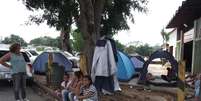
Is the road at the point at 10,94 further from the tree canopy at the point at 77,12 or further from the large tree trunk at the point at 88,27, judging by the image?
the tree canopy at the point at 77,12

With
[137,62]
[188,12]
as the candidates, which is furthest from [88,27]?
[137,62]

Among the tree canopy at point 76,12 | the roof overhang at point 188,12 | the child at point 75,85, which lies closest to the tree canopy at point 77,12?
the tree canopy at point 76,12

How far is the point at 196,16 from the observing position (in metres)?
21.2

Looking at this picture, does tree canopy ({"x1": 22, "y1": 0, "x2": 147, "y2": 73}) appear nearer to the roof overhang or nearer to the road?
the roof overhang

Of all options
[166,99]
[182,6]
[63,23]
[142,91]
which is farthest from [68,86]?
[63,23]

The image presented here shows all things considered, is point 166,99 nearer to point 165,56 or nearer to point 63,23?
point 165,56

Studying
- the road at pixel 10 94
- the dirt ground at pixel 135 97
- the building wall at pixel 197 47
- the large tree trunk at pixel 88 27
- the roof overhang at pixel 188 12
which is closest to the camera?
the dirt ground at pixel 135 97

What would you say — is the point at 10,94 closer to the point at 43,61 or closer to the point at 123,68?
the point at 123,68

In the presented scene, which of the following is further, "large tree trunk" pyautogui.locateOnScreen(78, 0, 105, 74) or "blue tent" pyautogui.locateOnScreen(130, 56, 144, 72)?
"blue tent" pyautogui.locateOnScreen(130, 56, 144, 72)

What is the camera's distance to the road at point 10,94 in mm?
13195

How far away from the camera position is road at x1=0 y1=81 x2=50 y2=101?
13.2 m

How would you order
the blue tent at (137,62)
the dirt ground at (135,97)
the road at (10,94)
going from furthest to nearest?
1. the blue tent at (137,62)
2. the road at (10,94)
3. the dirt ground at (135,97)

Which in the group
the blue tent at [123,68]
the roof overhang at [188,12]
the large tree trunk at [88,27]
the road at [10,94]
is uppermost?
the roof overhang at [188,12]

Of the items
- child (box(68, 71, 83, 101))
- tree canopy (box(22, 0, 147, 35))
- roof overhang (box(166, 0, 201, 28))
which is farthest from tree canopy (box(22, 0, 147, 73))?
child (box(68, 71, 83, 101))
